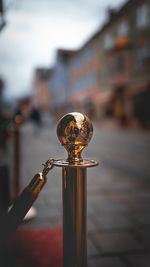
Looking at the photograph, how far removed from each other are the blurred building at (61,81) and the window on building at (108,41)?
43.6 ft

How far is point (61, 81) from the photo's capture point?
4462cm

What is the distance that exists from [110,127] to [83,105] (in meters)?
10.1

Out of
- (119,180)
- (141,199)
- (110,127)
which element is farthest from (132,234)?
(110,127)

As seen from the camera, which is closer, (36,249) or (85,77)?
(36,249)

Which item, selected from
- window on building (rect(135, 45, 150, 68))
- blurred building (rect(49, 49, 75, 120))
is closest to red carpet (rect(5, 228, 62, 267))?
window on building (rect(135, 45, 150, 68))

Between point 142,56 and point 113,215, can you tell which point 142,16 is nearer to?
point 142,56

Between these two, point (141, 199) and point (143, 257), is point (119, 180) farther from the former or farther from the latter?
point (143, 257)

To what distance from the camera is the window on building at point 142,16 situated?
1997 centimetres

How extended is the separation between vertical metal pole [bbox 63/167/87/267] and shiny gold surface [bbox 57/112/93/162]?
93 millimetres

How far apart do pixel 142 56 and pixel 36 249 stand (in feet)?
69.6

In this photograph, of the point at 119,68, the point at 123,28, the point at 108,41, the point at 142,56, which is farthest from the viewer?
the point at 108,41

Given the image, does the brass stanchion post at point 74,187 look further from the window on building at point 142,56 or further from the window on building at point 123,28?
the window on building at point 123,28

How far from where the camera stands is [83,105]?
35.1 meters

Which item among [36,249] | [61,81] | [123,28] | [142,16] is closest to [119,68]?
[123,28]
